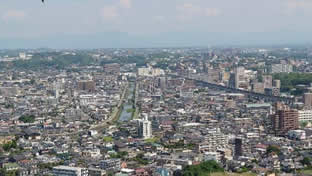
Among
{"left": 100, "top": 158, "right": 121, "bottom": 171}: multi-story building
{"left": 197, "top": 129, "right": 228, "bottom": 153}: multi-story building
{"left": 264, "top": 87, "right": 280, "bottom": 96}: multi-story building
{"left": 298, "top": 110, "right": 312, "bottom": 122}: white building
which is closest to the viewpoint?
{"left": 100, "top": 158, "right": 121, "bottom": 171}: multi-story building

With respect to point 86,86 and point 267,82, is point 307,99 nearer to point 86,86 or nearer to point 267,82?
point 267,82

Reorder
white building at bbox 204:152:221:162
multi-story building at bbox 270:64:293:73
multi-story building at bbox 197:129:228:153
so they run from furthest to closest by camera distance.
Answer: multi-story building at bbox 270:64:293:73, multi-story building at bbox 197:129:228:153, white building at bbox 204:152:221:162

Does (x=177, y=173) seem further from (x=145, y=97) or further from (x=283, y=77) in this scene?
(x=283, y=77)

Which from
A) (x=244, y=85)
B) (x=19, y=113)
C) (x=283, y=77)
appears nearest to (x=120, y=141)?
(x=19, y=113)

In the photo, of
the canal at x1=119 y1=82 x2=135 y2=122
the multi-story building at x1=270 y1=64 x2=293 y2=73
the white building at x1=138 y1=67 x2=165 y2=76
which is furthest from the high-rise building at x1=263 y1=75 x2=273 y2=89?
the white building at x1=138 y1=67 x2=165 y2=76

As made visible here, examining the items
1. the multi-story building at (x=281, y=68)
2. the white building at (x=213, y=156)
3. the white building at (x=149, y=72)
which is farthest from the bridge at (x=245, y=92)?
the white building at (x=213, y=156)

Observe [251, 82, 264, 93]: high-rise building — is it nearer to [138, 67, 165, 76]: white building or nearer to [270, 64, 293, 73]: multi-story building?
[270, 64, 293, 73]: multi-story building

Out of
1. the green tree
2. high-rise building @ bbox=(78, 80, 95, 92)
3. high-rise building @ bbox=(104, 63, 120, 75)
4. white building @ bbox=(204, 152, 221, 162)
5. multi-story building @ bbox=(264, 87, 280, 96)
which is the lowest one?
high-rise building @ bbox=(104, 63, 120, 75)

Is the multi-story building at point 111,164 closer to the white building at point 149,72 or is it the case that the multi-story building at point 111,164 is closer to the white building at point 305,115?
the white building at point 305,115
